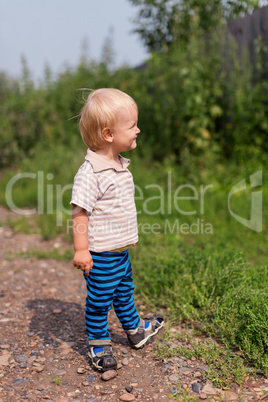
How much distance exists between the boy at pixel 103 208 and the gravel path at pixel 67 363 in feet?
0.50

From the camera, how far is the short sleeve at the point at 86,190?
2.12 metres

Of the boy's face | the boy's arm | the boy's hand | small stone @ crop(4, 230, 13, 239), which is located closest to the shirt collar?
the boy's face

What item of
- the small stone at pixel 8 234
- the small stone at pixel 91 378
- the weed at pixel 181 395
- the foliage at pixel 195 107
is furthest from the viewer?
the foliage at pixel 195 107

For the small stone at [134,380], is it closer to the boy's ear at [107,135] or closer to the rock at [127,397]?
the rock at [127,397]

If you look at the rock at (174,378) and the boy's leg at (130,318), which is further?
the boy's leg at (130,318)

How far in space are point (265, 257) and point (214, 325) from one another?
1.52 meters

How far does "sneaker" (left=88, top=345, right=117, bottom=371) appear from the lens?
2.25m

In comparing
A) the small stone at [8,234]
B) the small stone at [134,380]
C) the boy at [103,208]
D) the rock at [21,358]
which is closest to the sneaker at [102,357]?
the boy at [103,208]

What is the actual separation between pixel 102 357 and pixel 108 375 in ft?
0.35

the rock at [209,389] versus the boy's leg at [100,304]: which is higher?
the boy's leg at [100,304]

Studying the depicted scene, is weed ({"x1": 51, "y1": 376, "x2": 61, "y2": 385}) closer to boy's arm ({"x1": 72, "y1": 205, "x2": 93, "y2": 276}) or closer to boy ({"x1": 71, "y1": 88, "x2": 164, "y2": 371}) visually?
boy ({"x1": 71, "y1": 88, "x2": 164, "y2": 371})

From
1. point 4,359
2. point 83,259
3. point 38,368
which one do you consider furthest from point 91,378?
point 83,259

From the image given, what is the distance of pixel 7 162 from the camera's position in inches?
300

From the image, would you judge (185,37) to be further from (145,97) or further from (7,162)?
(7,162)
